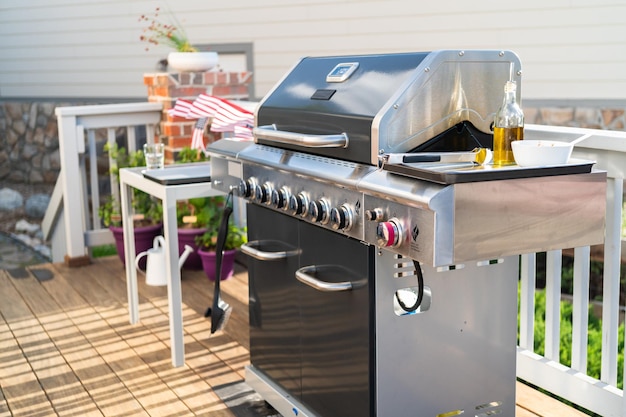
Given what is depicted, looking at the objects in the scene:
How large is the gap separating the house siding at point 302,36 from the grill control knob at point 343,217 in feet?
13.5

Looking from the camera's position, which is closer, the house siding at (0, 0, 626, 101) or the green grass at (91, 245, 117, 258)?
the house siding at (0, 0, 626, 101)

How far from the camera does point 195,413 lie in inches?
127

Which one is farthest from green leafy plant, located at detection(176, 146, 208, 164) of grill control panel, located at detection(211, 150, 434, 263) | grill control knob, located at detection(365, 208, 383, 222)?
grill control knob, located at detection(365, 208, 383, 222)

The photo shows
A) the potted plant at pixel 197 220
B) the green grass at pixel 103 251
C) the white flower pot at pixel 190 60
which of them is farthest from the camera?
the green grass at pixel 103 251

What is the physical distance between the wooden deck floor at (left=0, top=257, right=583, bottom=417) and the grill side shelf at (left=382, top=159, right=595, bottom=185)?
1.25 m

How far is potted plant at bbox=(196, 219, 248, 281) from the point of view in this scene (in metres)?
4.92

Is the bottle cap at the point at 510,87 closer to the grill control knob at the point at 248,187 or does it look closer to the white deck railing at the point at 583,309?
the white deck railing at the point at 583,309

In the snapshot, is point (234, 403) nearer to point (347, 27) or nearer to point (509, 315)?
point (509, 315)

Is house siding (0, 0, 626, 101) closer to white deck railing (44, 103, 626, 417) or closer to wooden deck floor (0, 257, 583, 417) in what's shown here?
wooden deck floor (0, 257, 583, 417)

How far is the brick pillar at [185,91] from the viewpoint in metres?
5.38

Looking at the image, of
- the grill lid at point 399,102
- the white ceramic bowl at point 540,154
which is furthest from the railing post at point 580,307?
the white ceramic bowl at point 540,154

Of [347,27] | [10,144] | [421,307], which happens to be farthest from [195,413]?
[10,144]

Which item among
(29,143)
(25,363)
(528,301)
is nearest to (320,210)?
(528,301)

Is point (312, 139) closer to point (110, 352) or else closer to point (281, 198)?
point (281, 198)
